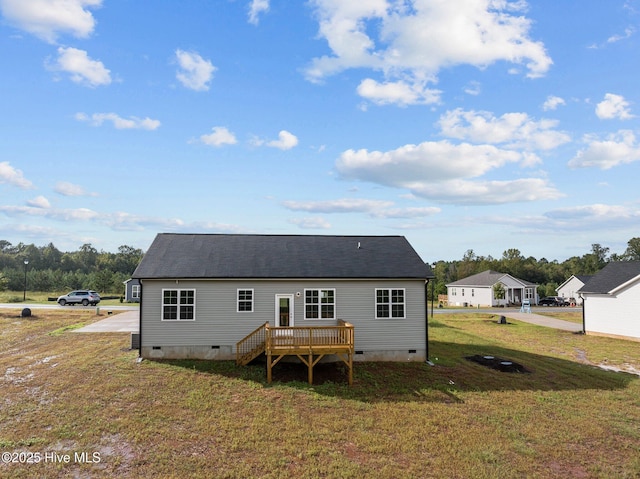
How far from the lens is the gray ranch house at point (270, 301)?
17.8 meters

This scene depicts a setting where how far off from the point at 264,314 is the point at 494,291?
46.0 metres

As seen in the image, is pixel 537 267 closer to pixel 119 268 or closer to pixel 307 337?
pixel 307 337

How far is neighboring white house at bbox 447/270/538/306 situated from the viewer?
184ft

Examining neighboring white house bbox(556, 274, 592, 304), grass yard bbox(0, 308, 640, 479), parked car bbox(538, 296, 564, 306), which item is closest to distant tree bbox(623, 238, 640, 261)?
neighboring white house bbox(556, 274, 592, 304)

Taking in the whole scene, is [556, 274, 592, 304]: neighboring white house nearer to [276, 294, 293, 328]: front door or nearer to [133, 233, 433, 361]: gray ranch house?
[133, 233, 433, 361]: gray ranch house

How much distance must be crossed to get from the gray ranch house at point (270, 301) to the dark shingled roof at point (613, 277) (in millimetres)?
17818

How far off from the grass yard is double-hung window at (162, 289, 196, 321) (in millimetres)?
2033

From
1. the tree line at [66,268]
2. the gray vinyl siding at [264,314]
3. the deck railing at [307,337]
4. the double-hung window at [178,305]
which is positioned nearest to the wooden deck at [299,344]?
the deck railing at [307,337]

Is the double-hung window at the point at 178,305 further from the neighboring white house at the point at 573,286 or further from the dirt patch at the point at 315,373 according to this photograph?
the neighboring white house at the point at 573,286

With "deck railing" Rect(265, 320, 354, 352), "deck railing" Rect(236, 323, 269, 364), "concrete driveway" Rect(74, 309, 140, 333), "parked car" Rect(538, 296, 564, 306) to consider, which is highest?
"deck railing" Rect(265, 320, 354, 352)

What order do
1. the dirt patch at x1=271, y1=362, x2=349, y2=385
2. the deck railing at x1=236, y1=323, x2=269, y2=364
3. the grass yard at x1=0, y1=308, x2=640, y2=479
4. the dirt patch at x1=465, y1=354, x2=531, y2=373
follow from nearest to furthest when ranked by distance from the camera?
the grass yard at x1=0, y1=308, x2=640, y2=479 → the dirt patch at x1=271, y1=362, x2=349, y2=385 → the deck railing at x1=236, y1=323, x2=269, y2=364 → the dirt patch at x1=465, y1=354, x2=531, y2=373

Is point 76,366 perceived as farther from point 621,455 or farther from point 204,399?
point 621,455

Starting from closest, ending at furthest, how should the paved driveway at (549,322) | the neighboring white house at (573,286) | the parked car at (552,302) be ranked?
1. the paved driveway at (549,322)
2. the parked car at (552,302)
3. the neighboring white house at (573,286)

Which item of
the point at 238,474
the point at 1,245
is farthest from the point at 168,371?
the point at 1,245
